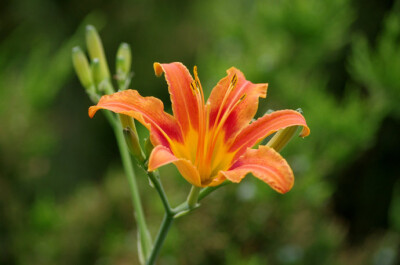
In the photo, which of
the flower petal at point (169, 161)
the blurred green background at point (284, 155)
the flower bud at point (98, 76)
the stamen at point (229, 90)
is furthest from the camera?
the blurred green background at point (284, 155)

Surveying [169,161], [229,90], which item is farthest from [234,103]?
[169,161]

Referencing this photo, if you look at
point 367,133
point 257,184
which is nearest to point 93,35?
point 257,184

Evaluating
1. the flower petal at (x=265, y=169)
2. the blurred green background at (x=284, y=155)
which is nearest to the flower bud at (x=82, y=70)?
the flower petal at (x=265, y=169)

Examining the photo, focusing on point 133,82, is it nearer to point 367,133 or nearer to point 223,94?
point 367,133

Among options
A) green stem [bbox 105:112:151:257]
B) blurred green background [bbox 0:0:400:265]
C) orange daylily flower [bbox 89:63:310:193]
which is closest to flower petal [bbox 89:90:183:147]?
orange daylily flower [bbox 89:63:310:193]

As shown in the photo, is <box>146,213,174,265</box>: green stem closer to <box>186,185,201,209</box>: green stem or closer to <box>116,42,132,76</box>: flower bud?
<box>186,185,201,209</box>: green stem

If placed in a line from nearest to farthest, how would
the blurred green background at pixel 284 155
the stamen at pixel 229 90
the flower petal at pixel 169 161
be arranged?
1. the flower petal at pixel 169 161
2. the stamen at pixel 229 90
3. the blurred green background at pixel 284 155

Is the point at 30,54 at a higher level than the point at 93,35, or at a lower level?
lower

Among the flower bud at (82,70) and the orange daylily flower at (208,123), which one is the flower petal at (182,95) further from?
the flower bud at (82,70)
